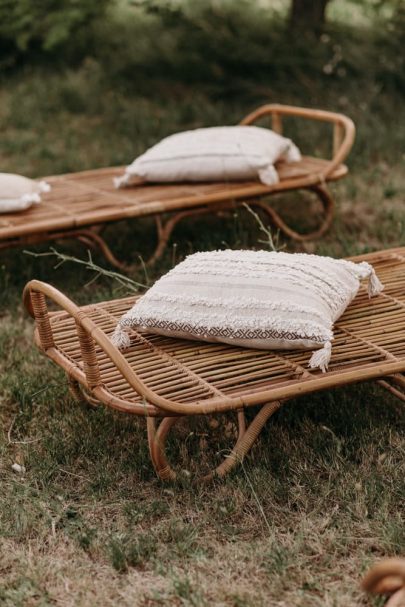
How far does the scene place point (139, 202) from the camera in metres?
4.12

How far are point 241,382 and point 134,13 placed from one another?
5.64 meters

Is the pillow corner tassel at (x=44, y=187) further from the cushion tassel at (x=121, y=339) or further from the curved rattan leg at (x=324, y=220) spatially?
the cushion tassel at (x=121, y=339)

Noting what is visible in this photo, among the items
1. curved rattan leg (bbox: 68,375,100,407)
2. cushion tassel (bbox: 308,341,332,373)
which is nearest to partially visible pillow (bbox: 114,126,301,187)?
curved rattan leg (bbox: 68,375,100,407)

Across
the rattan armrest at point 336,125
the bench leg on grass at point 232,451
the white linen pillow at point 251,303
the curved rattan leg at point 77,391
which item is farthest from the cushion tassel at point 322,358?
the rattan armrest at point 336,125

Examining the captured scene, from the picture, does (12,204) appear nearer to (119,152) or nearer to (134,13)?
(119,152)

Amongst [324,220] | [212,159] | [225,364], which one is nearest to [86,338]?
[225,364]

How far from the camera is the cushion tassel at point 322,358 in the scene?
2519 millimetres

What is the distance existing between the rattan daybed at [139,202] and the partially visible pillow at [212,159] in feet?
0.15

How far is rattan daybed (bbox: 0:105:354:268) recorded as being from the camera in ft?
12.7

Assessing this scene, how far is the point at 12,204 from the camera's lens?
13.0 ft

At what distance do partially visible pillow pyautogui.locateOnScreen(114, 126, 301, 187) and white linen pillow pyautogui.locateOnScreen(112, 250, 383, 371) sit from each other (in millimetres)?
1503

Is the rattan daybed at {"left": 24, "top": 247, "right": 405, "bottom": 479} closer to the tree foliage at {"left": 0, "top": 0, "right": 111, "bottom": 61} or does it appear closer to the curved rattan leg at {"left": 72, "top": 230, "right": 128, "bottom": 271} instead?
the curved rattan leg at {"left": 72, "top": 230, "right": 128, "bottom": 271}

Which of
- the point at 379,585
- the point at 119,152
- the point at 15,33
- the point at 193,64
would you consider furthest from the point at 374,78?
the point at 379,585

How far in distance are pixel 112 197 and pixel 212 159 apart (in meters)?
0.49
